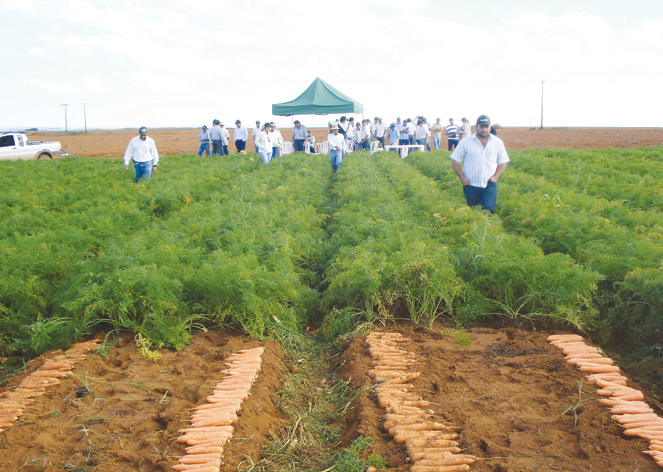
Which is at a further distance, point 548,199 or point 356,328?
point 548,199

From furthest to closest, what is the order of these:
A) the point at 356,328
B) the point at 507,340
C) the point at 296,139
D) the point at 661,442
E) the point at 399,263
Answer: the point at 296,139
the point at 399,263
the point at 356,328
the point at 507,340
the point at 661,442

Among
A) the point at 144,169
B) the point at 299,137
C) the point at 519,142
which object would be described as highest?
the point at 519,142

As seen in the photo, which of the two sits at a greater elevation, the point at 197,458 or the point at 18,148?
the point at 18,148

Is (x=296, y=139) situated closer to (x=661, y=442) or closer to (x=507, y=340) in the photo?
(x=507, y=340)

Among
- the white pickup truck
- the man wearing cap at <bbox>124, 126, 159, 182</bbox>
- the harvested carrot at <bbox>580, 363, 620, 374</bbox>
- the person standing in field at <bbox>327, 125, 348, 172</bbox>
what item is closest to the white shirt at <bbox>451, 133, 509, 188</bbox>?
the harvested carrot at <bbox>580, 363, 620, 374</bbox>

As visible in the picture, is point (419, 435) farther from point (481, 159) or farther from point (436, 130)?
point (436, 130)

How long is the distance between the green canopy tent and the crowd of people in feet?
3.53

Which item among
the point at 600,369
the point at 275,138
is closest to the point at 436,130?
the point at 275,138

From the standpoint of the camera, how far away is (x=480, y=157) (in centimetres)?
850

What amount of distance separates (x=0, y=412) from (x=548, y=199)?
950cm

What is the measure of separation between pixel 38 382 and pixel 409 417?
324cm

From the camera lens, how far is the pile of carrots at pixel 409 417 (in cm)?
324

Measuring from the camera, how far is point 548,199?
10016 millimetres

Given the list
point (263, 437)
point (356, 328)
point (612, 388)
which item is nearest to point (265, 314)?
point (356, 328)
